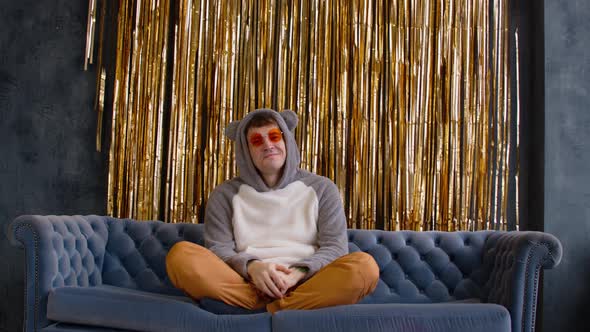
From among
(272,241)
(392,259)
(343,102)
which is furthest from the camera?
(343,102)

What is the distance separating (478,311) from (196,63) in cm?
197

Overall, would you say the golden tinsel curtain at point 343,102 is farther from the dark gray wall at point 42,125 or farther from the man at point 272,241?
the man at point 272,241

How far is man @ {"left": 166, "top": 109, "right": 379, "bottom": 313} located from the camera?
6.84ft

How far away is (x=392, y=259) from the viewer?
2.74 m

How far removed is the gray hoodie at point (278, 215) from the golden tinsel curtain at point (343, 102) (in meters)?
0.58

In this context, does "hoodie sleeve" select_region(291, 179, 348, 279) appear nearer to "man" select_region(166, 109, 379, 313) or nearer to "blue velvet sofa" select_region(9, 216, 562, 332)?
"man" select_region(166, 109, 379, 313)

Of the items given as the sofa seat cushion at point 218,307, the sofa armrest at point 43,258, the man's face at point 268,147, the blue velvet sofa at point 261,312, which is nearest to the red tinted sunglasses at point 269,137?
the man's face at point 268,147

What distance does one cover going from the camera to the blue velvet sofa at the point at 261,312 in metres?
1.99

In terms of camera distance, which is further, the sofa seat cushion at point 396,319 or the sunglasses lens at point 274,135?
the sunglasses lens at point 274,135

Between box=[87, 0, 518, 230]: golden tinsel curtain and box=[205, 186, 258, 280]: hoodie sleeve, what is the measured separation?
24.5 inches

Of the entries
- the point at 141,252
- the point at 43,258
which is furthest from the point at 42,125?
the point at 43,258

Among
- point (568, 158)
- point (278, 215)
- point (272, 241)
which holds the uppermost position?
point (568, 158)

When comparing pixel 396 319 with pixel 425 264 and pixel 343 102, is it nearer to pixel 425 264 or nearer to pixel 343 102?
pixel 425 264

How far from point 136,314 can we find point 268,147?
853mm
